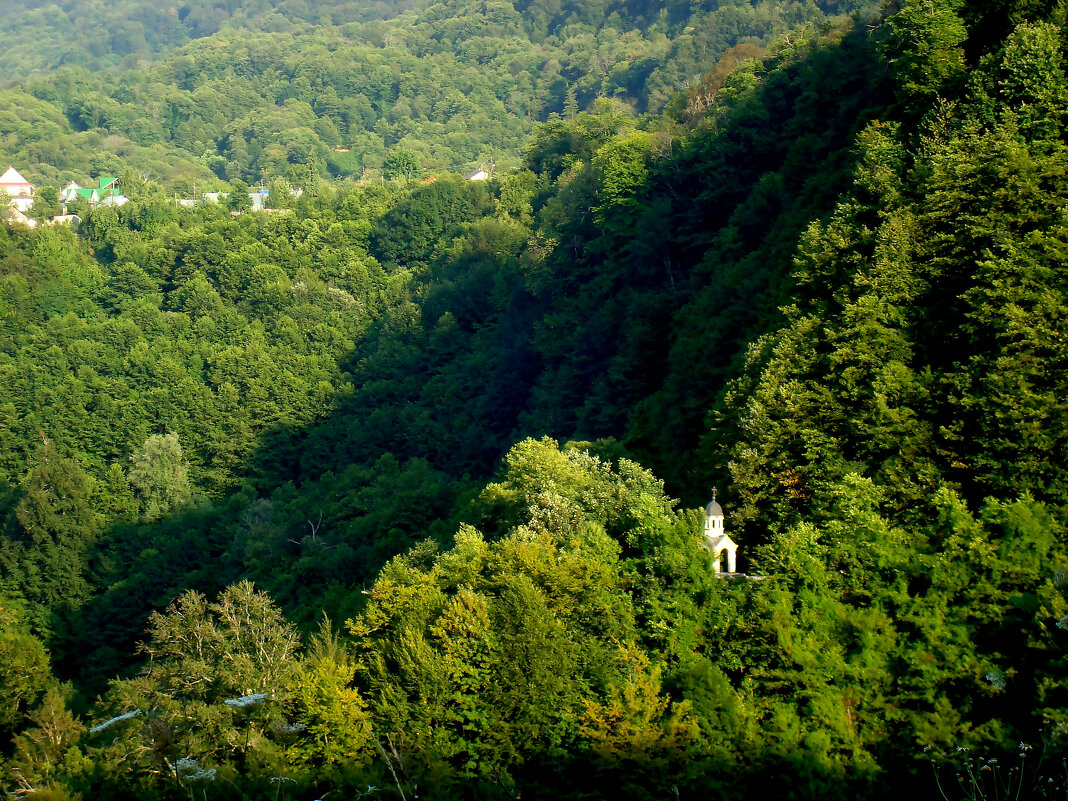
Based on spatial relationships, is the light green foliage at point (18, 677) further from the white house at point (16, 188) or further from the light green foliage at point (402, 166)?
the light green foliage at point (402, 166)

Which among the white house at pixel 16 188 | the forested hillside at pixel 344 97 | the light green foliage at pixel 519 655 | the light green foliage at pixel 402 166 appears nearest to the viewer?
the light green foliage at pixel 519 655

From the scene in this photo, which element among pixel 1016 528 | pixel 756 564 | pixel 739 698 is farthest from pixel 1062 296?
pixel 739 698

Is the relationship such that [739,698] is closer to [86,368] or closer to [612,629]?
[612,629]

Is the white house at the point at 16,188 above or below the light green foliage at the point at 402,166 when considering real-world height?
below

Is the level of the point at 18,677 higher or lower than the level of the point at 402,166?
lower

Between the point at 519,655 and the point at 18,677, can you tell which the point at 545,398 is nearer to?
the point at 18,677

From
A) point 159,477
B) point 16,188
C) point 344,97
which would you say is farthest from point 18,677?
point 344,97

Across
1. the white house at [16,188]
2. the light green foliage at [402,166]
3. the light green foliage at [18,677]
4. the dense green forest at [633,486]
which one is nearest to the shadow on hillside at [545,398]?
the dense green forest at [633,486]

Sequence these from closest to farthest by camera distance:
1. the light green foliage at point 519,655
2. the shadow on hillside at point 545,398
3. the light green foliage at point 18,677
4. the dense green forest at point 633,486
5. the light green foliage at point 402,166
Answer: the dense green forest at point 633,486
the light green foliage at point 519,655
the shadow on hillside at point 545,398
the light green foliage at point 18,677
the light green foliage at point 402,166

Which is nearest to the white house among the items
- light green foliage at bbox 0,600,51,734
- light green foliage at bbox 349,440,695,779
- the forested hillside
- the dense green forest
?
the forested hillside
